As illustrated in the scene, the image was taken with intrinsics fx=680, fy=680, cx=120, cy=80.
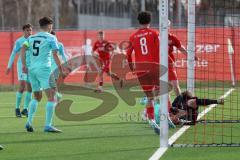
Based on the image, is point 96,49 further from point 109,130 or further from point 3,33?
point 109,130

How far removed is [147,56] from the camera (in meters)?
12.5

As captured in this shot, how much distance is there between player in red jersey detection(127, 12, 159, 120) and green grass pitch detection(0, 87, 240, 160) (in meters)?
0.77

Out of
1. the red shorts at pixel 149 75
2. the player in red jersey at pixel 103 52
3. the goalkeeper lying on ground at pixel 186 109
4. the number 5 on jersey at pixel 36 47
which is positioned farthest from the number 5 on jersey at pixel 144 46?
the player in red jersey at pixel 103 52

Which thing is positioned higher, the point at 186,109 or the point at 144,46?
the point at 144,46

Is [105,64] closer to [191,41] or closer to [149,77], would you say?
[191,41]

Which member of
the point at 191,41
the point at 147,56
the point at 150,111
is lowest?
the point at 150,111

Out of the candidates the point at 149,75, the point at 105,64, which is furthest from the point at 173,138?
the point at 105,64

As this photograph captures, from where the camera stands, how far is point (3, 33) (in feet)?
95.5

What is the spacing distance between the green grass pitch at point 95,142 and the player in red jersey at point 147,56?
77 centimetres

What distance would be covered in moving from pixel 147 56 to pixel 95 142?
2.14m

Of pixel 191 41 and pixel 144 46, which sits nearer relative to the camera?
pixel 144 46

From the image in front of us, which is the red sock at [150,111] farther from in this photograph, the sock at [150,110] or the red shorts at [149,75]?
the red shorts at [149,75]

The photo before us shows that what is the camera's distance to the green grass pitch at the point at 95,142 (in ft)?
32.1

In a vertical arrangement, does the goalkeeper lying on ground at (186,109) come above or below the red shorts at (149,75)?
below
